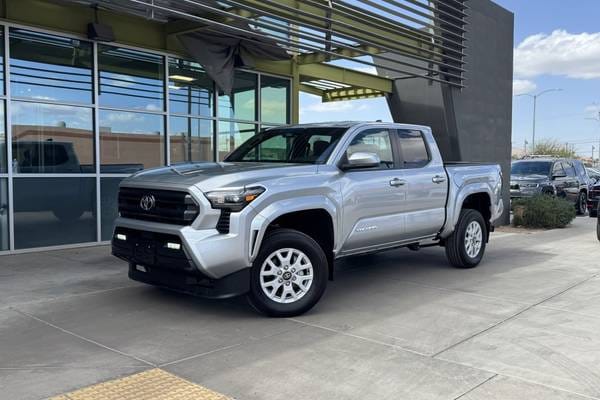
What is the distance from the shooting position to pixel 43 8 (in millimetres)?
8938

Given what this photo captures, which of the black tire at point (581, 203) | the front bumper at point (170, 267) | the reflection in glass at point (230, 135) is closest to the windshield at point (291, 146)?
the front bumper at point (170, 267)

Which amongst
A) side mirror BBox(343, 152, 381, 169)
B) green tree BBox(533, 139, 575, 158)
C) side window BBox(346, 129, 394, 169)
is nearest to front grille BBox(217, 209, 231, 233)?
side mirror BBox(343, 152, 381, 169)

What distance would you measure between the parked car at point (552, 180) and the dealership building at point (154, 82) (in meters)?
3.26

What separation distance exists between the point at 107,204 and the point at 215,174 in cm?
540

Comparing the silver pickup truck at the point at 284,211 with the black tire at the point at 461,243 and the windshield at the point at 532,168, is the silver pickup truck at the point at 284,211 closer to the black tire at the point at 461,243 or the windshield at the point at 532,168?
the black tire at the point at 461,243

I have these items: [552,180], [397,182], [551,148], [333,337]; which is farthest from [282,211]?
[551,148]

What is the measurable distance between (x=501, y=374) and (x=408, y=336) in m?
1.01

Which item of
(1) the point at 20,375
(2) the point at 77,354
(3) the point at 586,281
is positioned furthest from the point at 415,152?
(1) the point at 20,375

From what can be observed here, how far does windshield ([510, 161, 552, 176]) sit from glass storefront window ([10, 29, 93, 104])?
13.3 m

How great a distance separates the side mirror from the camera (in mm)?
5988

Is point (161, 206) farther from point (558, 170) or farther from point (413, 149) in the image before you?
point (558, 170)

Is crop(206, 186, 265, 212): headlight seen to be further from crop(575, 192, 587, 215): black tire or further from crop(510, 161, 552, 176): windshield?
crop(575, 192, 587, 215): black tire

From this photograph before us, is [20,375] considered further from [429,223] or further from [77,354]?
[429,223]

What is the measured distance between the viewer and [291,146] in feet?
21.7
